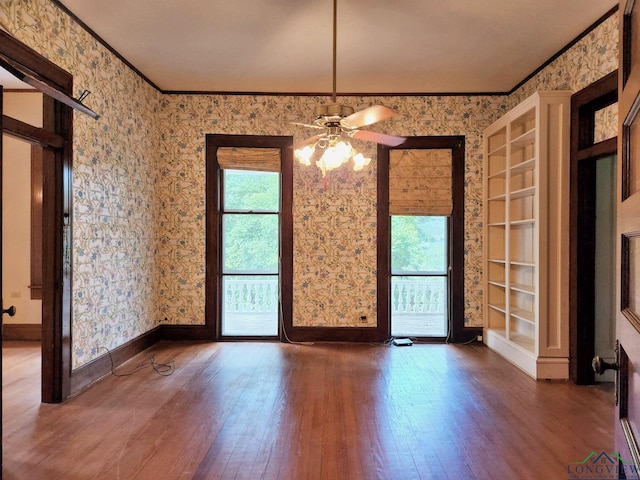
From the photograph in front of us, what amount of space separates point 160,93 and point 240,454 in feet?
14.6

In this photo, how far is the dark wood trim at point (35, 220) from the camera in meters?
5.25

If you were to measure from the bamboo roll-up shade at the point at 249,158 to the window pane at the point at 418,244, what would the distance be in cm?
173

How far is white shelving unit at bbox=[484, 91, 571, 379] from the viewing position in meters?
3.79

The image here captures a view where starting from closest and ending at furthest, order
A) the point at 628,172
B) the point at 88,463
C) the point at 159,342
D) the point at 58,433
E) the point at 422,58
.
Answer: the point at 628,172 < the point at 88,463 < the point at 58,433 < the point at 422,58 < the point at 159,342

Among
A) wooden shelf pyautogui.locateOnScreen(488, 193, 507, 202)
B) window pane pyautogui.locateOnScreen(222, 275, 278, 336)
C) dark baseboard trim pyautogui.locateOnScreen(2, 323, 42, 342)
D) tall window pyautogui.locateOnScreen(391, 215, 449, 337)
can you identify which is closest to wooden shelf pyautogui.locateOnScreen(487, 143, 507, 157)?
wooden shelf pyautogui.locateOnScreen(488, 193, 507, 202)

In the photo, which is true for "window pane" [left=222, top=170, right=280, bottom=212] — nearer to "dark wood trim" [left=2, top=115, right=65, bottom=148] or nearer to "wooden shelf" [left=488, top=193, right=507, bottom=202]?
"dark wood trim" [left=2, top=115, right=65, bottom=148]

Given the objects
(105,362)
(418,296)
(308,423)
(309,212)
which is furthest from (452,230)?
(105,362)

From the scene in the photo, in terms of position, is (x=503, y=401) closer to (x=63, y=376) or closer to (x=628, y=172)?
(x=628, y=172)

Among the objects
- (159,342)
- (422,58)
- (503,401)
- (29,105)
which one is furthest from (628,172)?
(29,105)

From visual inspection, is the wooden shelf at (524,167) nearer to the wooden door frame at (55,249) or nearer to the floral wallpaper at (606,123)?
the floral wallpaper at (606,123)

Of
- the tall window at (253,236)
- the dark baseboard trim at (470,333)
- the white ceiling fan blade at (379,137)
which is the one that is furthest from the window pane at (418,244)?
the white ceiling fan blade at (379,137)

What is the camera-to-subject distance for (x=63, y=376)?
3.25 meters

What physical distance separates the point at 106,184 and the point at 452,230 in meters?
4.04

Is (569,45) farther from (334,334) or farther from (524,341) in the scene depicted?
(334,334)
